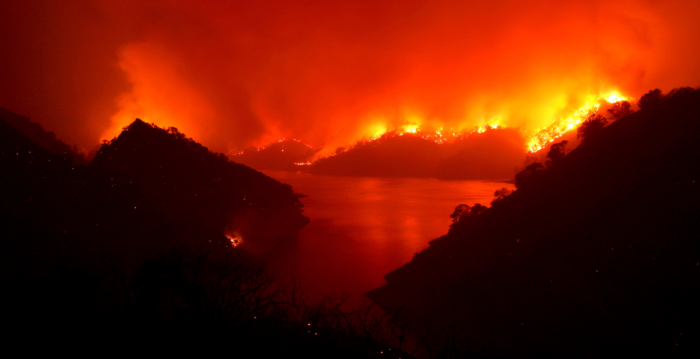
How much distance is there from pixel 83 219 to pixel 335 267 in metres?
17.6

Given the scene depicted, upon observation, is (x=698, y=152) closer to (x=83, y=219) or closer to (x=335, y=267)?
(x=335, y=267)

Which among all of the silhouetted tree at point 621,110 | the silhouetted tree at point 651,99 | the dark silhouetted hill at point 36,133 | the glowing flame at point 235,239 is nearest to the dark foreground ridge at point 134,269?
the glowing flame at point 235,239

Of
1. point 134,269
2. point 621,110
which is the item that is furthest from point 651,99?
point 134,269

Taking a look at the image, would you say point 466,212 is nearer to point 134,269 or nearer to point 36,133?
point 134,269

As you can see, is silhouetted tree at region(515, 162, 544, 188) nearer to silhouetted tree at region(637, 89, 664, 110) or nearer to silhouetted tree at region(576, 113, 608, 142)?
silhouetted tree at region(576, 113, 608, 142)

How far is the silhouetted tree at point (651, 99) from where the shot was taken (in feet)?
63.1

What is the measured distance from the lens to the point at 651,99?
19.6 m

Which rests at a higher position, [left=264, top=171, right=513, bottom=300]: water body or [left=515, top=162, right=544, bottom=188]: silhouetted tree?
[left=515, top=162, right=544, bottom=188]: silhouetted tree

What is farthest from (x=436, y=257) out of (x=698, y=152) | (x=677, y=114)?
(x=677, y=114)

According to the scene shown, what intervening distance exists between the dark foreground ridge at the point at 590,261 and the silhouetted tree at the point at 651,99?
0.13 m

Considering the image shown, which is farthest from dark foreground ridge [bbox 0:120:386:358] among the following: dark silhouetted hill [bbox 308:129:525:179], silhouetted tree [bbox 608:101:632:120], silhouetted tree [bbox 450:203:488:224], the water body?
dark silhouetted hill [bbox 308:129:525:179]

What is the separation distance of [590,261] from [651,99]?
42.4 feet

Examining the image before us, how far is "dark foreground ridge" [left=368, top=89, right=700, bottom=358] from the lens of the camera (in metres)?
10.9

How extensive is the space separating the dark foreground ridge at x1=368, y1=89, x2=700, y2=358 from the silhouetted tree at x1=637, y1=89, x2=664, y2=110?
0.13 m
